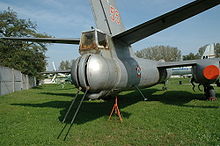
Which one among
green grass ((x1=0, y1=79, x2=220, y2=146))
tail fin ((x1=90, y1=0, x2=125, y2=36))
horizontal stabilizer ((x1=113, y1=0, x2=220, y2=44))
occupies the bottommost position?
green grass ((x1=0, y1=79, x2=220, y2=146))

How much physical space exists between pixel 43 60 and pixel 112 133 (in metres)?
27.0

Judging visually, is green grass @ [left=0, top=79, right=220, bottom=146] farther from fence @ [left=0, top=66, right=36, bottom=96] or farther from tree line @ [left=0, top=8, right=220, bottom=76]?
tree line @ [left=0, top=8, right=220, bottom=76]

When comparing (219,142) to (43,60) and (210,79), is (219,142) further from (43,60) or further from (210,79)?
(43,60)

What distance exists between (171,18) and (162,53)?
212 feet

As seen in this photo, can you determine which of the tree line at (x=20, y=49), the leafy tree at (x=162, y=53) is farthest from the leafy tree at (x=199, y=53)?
the tree line at (x=20, y=49)

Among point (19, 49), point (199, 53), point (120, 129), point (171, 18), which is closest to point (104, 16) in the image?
point (171, 18)

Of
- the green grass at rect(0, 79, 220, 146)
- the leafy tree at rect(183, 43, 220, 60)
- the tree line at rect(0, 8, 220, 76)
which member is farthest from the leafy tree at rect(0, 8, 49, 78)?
the leafy tree at rect(183, 43, 220, 60)

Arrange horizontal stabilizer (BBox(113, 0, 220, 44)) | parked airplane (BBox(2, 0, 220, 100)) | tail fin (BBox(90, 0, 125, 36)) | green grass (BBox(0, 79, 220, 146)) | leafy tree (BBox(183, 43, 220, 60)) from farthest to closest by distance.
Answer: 1. leafy tree (BBox(183, 43, 220, 60))
2. tail fin (BBox(90, 0, 125, 36))
3. horizontal stabilizer (BBox(113, 0, 220, 44))
4. parked airplane (BBox(2, 0, 220, 100))
5. green grass (BBox(0, 79, 220, 146))

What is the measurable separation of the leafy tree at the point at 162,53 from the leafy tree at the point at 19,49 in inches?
1769

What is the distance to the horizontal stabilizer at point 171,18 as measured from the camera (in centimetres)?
479

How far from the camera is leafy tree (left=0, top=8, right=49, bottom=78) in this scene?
83.9ft

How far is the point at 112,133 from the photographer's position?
16.3ft

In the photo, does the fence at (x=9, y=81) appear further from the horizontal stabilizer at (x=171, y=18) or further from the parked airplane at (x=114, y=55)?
the horizontal stabilizer at (x=171, y=18)

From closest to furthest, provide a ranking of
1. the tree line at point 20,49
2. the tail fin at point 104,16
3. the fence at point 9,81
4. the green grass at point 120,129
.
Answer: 1. the green grass at point 120,129
2. the tail fin at point 104,16
3. the fence at point 9,81
4. the tree line at point 20,49
